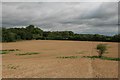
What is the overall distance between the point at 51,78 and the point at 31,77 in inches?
49.9

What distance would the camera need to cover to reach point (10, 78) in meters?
12.5

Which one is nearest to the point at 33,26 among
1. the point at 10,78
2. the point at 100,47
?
the point at 100,47

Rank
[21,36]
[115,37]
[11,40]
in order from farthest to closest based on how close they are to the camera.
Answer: [21,36]
[11,40]
[115,37]

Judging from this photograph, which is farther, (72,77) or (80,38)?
(80,38)

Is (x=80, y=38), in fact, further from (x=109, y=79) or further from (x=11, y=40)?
(x=109, y=79)

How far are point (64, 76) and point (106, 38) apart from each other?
57839 mm

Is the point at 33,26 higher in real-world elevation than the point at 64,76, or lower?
higher

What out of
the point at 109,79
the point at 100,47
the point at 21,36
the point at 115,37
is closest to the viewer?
the point at 109,79

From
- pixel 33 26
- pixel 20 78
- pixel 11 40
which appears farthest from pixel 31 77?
pixel 33 26

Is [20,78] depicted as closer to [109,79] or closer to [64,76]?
[64,76]

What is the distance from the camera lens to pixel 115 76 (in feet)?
42.0

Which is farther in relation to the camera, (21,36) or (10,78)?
(21,36)

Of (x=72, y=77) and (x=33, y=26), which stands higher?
(x=33, y=26)

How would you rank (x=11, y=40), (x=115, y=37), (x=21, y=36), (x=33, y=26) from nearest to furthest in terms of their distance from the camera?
(x=115, y=37) < (x=11, y=40) < (x=21, y=36) < (x=33, y=26)
